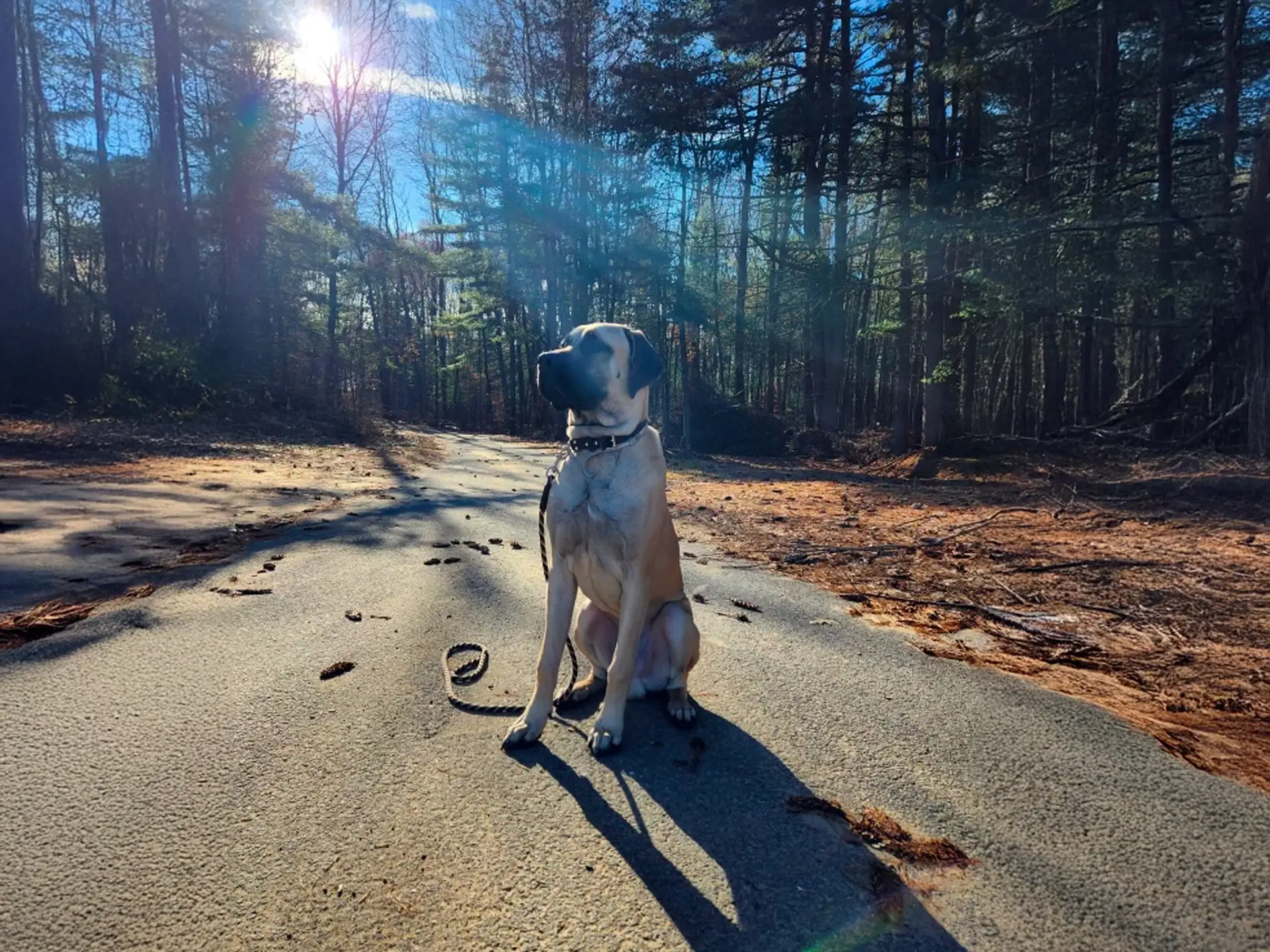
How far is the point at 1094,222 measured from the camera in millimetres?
9094

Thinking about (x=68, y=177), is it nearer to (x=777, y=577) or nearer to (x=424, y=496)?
(x=424, y=496)

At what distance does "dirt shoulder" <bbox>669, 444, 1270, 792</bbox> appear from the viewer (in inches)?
107

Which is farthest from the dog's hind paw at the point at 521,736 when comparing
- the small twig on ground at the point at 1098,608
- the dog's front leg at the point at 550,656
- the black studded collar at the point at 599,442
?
the small twig on ground at the point at 1098,608

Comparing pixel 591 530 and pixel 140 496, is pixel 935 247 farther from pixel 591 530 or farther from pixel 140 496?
pixel 140 496

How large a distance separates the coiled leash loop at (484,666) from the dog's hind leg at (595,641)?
6 centimetres

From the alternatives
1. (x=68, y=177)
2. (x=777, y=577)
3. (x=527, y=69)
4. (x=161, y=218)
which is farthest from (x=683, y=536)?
(x=68, y=177)

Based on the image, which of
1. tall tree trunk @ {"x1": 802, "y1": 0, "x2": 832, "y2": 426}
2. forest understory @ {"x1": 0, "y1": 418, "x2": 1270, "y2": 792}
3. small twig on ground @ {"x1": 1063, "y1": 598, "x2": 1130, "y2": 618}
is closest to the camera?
forest understory @ {"x1": 0, "y1": 418, "x2": 1270, "y2": 792}

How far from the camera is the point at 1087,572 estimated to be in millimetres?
4535

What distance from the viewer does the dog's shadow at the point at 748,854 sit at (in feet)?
4.83

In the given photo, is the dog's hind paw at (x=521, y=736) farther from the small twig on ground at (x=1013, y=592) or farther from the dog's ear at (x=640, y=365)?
the small twig on ground at (x=1013, y=592)

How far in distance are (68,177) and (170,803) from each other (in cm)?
2804

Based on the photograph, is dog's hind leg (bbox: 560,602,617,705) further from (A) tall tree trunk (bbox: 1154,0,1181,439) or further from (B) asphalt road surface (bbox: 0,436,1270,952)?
(A) tall tree trunk (bbox: 1154,0,1181,439)

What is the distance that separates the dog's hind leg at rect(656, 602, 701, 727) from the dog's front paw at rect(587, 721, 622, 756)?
304mm

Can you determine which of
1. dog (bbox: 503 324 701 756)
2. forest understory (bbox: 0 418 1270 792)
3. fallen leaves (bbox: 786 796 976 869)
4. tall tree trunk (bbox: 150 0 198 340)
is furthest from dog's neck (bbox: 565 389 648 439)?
tall tree trunk (bbox: 150 0 198 340)
